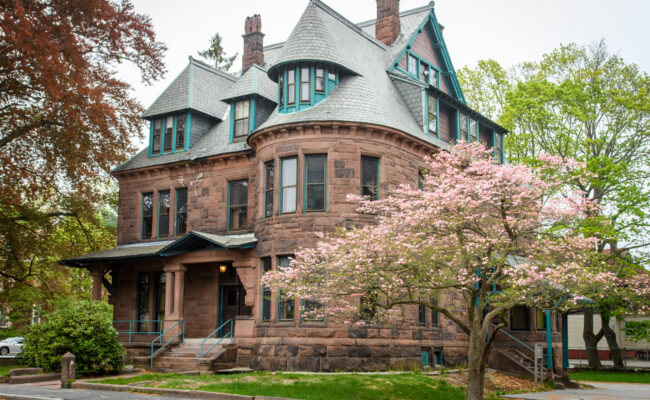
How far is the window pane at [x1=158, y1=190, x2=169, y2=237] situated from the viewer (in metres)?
26.9

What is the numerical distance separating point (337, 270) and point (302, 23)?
37.2 feet

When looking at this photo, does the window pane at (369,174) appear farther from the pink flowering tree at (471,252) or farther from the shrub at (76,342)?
the shrub at (76,342)

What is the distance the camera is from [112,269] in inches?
1083

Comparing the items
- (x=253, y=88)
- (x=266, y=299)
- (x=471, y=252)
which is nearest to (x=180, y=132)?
(x=253, y=88)

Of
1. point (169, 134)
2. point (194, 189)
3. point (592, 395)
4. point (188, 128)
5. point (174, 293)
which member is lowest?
point (592, 395)

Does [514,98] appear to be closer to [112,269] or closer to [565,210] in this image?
[565,210]

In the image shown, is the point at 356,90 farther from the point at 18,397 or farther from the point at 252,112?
the point at 18,397

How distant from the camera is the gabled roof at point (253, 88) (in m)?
25.1

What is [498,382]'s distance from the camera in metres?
21.9

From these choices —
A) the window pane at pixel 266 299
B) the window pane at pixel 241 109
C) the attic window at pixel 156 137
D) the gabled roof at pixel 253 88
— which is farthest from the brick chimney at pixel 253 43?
the window pane at pixel 266 299

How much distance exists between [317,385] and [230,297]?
925cm

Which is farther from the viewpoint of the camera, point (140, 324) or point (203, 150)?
point (140, 324)

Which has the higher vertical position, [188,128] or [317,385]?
[188,128]

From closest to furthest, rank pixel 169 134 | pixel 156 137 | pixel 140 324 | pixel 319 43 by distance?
pixel 319 43, pixel 140 324, pixel 169 134, pixel 156 137
